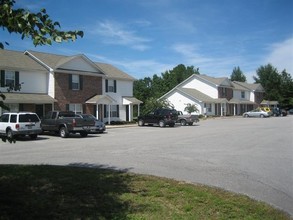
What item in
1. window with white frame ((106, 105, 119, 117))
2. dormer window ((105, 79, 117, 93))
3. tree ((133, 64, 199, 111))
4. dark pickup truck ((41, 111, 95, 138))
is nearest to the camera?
dark pickup truck ((41, 111, 95, 138))

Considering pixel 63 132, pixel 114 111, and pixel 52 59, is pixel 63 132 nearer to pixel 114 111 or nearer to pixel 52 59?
pixel 52 59

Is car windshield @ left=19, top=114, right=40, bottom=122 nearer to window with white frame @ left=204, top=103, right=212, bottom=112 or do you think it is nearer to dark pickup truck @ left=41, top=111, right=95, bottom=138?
dark pickup truck @ left=41, top=111, right=95, bottom=138

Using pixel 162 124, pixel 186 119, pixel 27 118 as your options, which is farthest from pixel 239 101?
pixel 27 118

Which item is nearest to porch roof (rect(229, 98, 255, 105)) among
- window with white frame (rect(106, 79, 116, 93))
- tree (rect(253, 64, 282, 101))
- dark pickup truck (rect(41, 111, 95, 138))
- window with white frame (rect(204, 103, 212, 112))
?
window with white frame (rect(204, 103, 212, 112))

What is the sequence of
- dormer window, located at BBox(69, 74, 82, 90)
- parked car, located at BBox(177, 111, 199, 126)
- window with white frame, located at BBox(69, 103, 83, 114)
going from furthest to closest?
parked car, located at BBox(177, 111, 199, 126) → window with white frame, located at BBox(69, 103, 83, 114) → dormer window, located at BBox(69, 74, 82, 90)

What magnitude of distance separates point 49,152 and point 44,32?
10817mm

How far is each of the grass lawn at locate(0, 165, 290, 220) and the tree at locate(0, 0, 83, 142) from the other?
2.08m

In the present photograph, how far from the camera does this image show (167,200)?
23.0 feet

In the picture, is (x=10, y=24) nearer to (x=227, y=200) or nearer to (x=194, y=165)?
(x=227, y=200)

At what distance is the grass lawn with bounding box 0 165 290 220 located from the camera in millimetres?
6094

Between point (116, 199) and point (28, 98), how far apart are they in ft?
84.1

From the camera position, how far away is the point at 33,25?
557 centimetres

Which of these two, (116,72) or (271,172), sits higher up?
(116,72)

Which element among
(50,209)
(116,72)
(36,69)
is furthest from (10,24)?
(116,72)
